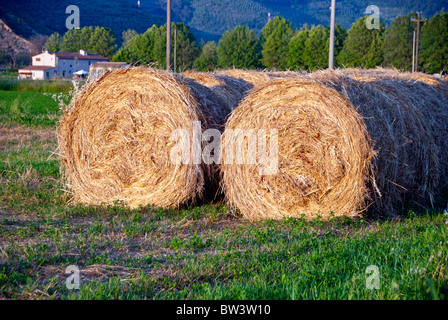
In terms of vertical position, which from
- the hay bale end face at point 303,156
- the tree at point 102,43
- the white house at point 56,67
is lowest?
the hay bale end face at point 303,156

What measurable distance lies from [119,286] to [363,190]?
11.0 ft

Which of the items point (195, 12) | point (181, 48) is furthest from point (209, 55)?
point (195, 12)

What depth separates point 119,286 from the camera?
13.5 ft

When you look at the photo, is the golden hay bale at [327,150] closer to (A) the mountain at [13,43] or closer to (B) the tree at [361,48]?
(B) the tree at [361,48]

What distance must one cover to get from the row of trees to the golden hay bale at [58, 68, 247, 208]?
1608 inches

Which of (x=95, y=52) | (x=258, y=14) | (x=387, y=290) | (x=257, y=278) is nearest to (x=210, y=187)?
(x=257, y=278)

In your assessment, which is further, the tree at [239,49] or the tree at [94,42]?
the tree at [94,42]

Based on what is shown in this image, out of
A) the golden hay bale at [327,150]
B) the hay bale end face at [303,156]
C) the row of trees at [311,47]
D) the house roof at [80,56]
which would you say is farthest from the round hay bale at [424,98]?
the house roof at [80,56]

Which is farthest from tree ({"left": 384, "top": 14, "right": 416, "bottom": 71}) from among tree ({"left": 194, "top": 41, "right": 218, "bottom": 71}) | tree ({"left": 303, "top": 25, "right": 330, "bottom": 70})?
tree ({"left": 194, "top": 41, "right": 218, "bottom": 71})

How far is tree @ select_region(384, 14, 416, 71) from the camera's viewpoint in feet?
186

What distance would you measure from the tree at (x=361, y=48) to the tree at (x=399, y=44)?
1003 mm

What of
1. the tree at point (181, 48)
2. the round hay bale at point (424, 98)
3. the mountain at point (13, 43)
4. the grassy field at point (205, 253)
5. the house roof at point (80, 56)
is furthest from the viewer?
the mountain at point (13, 43)

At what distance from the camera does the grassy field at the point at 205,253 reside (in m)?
4.00

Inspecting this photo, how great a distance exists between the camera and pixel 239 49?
228 ft
